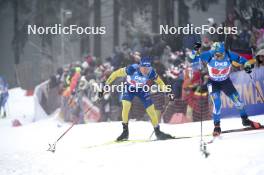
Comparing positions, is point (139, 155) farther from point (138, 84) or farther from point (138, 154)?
point (138, 84)

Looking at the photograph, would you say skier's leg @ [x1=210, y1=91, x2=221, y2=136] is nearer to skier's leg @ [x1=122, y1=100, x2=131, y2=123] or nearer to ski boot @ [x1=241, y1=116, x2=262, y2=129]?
ski boot @ [x1=241, y1=116, x2=262, y2=129]

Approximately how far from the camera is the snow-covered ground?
7695 mm

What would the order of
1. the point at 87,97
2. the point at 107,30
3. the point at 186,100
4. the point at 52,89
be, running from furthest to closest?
the point at 107,30
the point at 52,89
the point at 87,97
the point at 186,100

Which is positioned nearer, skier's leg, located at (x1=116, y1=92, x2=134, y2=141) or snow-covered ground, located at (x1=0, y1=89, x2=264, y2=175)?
snow-covered ground, located at (x1=0, y1=89, x2=264, y2=175)

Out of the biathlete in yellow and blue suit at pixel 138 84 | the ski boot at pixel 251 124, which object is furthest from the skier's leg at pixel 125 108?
the ski boot at pixel 251 124

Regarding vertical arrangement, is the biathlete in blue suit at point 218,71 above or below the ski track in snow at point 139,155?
above

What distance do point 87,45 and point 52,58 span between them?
2050 mm

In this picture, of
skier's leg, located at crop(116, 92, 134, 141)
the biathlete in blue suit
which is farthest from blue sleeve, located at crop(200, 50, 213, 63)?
skier's leg, located at crop(116, 92, 134, 141)

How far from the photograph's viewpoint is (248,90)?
1126 centimetres

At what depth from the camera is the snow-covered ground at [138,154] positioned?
7.70 meters

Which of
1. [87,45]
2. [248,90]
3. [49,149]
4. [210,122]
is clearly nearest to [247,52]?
[248,90]

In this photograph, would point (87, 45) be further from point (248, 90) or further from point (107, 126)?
point (248, 90)

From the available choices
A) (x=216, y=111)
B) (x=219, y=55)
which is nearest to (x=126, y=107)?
(x=216, y=111)

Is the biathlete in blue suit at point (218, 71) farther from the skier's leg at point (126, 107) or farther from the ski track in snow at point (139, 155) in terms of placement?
the skier's leg at point (126, 107)
